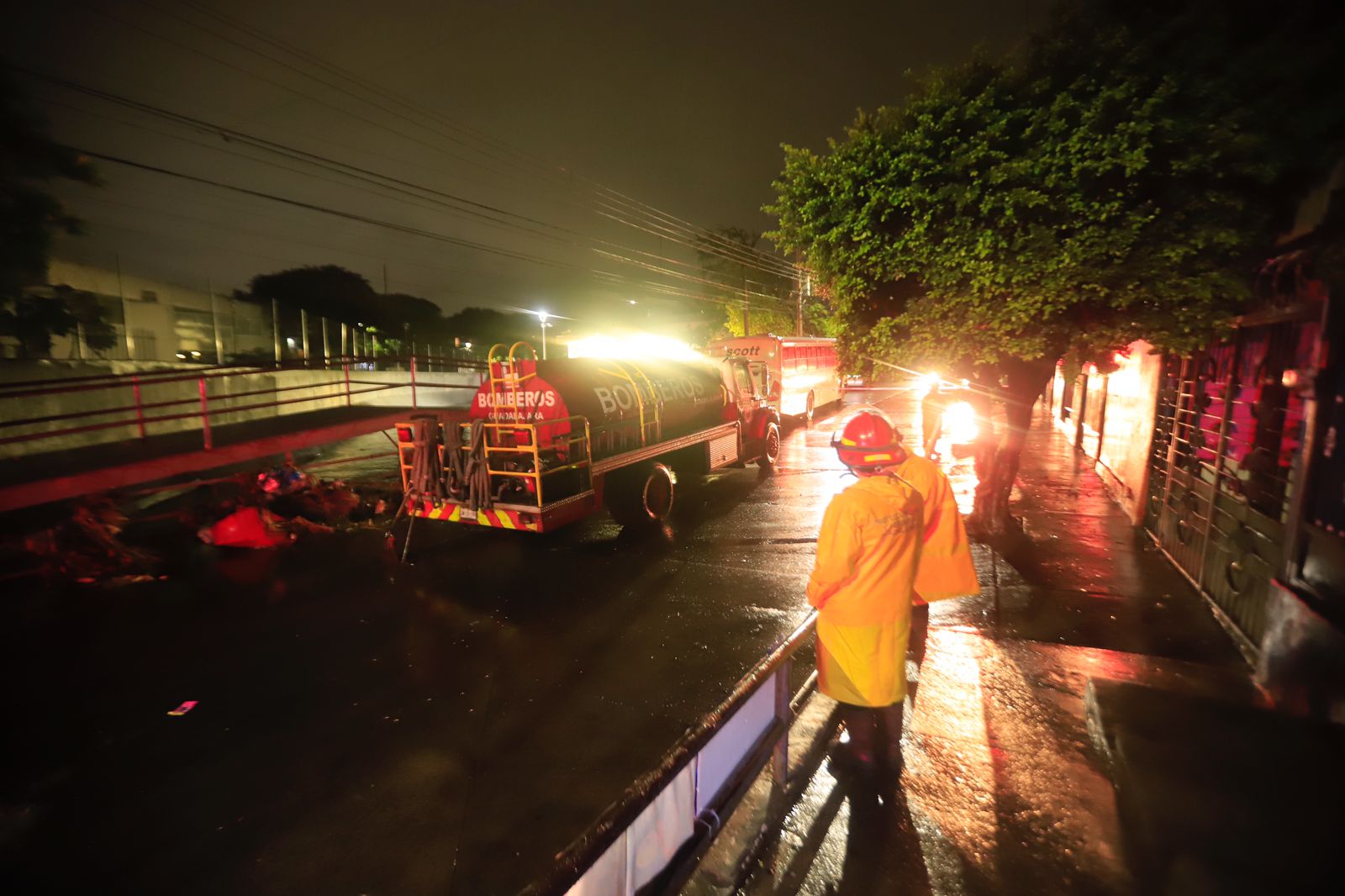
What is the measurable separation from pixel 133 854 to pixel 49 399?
1419 cm

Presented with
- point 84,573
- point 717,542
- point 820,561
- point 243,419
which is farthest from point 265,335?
point 820,561

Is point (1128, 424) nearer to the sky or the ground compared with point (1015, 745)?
nearer to the sky

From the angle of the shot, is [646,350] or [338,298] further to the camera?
[338,298]

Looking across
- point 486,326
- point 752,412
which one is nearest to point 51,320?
point 752,412

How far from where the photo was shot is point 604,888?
1.55m

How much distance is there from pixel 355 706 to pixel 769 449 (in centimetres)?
952

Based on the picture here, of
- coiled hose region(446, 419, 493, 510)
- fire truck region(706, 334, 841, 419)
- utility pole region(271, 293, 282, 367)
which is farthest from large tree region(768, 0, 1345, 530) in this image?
utility pole region(271, 293, 282, 367)

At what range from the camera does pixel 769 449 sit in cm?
1241

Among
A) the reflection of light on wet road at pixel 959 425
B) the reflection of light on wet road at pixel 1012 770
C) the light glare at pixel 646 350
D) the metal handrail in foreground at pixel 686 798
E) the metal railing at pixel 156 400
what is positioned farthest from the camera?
the reflection of light on wet road at pixel 959 425

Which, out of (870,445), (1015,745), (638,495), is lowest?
(1015,745)

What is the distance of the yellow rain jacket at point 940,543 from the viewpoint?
142 inches

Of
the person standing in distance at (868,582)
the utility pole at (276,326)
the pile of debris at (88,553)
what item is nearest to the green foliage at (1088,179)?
the person standing in distance at (868,582)

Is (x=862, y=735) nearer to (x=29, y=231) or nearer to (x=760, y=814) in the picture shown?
(x=760, y=814)

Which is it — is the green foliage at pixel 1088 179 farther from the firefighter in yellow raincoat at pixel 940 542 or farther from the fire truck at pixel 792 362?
the fire truck at pixel 792 362
